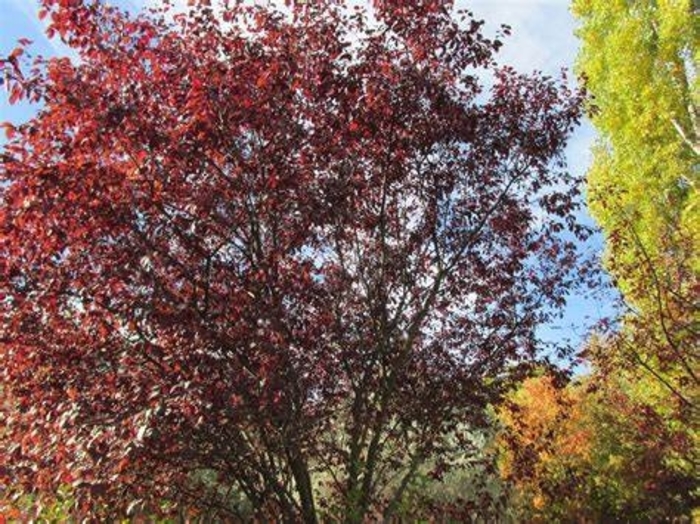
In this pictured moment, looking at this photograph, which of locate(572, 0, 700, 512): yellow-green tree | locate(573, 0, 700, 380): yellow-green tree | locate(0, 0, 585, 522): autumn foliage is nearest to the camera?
locate(0, 0, 585, 522): autumn foliage

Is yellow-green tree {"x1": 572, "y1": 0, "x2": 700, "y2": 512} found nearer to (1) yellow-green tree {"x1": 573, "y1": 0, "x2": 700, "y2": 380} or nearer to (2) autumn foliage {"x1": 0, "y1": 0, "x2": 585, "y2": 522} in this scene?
(1) yellow-green tree {"x1": 573, "y1": 0, "x2": 700, "y2": 380}

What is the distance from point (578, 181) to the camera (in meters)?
7.02

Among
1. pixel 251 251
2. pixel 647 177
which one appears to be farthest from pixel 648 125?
pixel 251 251

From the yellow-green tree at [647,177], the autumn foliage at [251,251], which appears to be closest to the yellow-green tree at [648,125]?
the yellow-green tree at [647,177]

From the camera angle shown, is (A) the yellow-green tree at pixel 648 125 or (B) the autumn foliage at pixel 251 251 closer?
(B) the autumn foliage at pixel 251 251

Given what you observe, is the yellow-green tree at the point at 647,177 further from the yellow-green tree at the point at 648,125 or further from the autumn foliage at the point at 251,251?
the autumn foliage at the point at 251,251

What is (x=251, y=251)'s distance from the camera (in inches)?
221

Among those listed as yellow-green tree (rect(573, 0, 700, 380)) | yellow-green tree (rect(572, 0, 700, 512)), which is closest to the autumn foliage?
yellow-green tree (rect(572, 0, 700, 512))

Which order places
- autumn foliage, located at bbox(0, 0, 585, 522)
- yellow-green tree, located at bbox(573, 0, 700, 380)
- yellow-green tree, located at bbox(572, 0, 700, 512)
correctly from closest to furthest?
autumn foliage, located at bbox(0, 0, 585, 522), yellow-green tree, located at bbox(572, 0, 700, 512), yellow-green tree, located at bbox(573, 0, 700, 380)

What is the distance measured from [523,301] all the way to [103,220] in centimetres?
473

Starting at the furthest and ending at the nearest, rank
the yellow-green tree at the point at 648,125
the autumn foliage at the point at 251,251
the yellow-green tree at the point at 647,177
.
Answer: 1. the yellow-green tree at the point at 648,125
2. the yellow-green tree at the point at 647,177
3. the autumn foliage at the point at 251,251

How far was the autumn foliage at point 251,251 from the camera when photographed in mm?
4441

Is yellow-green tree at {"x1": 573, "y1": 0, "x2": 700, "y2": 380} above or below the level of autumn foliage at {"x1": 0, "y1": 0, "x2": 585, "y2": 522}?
above

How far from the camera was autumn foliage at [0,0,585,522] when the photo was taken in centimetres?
444
